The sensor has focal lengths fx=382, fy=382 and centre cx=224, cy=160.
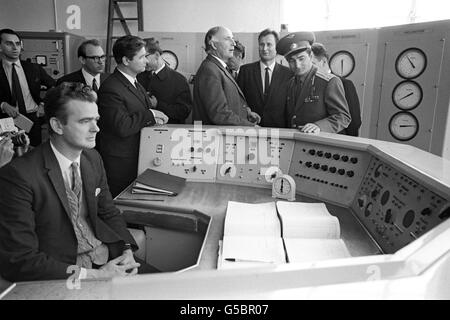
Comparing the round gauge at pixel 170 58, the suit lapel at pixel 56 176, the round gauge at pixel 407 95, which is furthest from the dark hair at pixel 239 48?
the suit lapel at pixel 56 176

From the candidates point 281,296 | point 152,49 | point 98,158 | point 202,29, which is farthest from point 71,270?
point 202,29

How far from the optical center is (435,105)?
9.78 feet

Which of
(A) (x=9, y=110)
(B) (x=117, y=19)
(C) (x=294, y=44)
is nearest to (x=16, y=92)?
(A) (x=9, y=110)

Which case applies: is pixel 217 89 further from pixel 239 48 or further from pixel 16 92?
pixel 16 92

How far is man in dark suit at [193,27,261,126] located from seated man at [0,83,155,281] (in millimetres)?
880

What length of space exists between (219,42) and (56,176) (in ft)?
4.72

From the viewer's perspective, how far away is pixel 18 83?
347cm

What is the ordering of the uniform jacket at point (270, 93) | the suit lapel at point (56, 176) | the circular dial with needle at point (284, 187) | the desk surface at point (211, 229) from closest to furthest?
1. the desk surface at point (211, 229)
2. the suit lapel at point (56, 176)
3. the circular dial with needle at point (284, 187)
4. the uniform jacket at point (270, 93)

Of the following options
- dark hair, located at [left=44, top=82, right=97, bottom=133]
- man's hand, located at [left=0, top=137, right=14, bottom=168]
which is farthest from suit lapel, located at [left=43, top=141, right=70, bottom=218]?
man's hand, located at [left=0, top=137, right=14, bottom=168]

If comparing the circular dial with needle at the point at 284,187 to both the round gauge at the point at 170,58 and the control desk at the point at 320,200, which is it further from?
the round gauge at the point at 170,58

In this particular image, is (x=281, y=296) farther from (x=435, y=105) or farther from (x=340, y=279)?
(x=435, y=105)

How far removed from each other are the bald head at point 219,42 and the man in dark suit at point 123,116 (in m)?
0.43

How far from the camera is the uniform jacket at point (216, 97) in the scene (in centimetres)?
222

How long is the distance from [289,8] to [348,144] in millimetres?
4164
